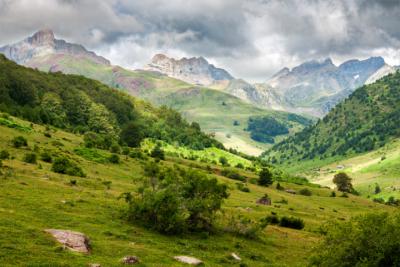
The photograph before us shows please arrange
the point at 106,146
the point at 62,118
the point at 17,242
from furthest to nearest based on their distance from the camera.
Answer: the point at 62,118
the point at 106,146
the point at 17,242

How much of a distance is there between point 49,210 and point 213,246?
17117mm

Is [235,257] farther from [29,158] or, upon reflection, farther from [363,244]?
[29,158]

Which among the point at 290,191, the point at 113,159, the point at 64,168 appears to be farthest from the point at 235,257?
the point at 290,191

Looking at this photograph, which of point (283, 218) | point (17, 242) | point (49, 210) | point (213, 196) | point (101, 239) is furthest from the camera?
point (283, 218)

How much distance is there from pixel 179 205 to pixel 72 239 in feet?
50.1

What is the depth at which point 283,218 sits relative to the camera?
7431 cm

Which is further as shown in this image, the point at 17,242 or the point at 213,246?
the point at 213,246

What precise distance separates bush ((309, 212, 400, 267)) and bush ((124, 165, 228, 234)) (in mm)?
17078

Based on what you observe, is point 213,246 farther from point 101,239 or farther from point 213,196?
point 101,239

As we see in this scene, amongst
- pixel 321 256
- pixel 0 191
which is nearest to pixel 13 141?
pixel 0 191

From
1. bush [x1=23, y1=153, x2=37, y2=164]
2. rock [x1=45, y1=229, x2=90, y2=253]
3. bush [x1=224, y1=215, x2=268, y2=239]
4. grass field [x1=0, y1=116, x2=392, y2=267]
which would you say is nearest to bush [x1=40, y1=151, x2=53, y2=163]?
grass field [x1=0, y1=116, x2=392, y2=267]

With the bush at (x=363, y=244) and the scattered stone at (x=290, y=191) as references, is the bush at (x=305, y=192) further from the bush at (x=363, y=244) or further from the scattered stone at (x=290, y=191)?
the bush at (x=363, y=244)

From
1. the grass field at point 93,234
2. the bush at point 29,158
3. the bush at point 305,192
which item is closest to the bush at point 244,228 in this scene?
the grass field at point 93,234

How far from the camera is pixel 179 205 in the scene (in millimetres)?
48844
